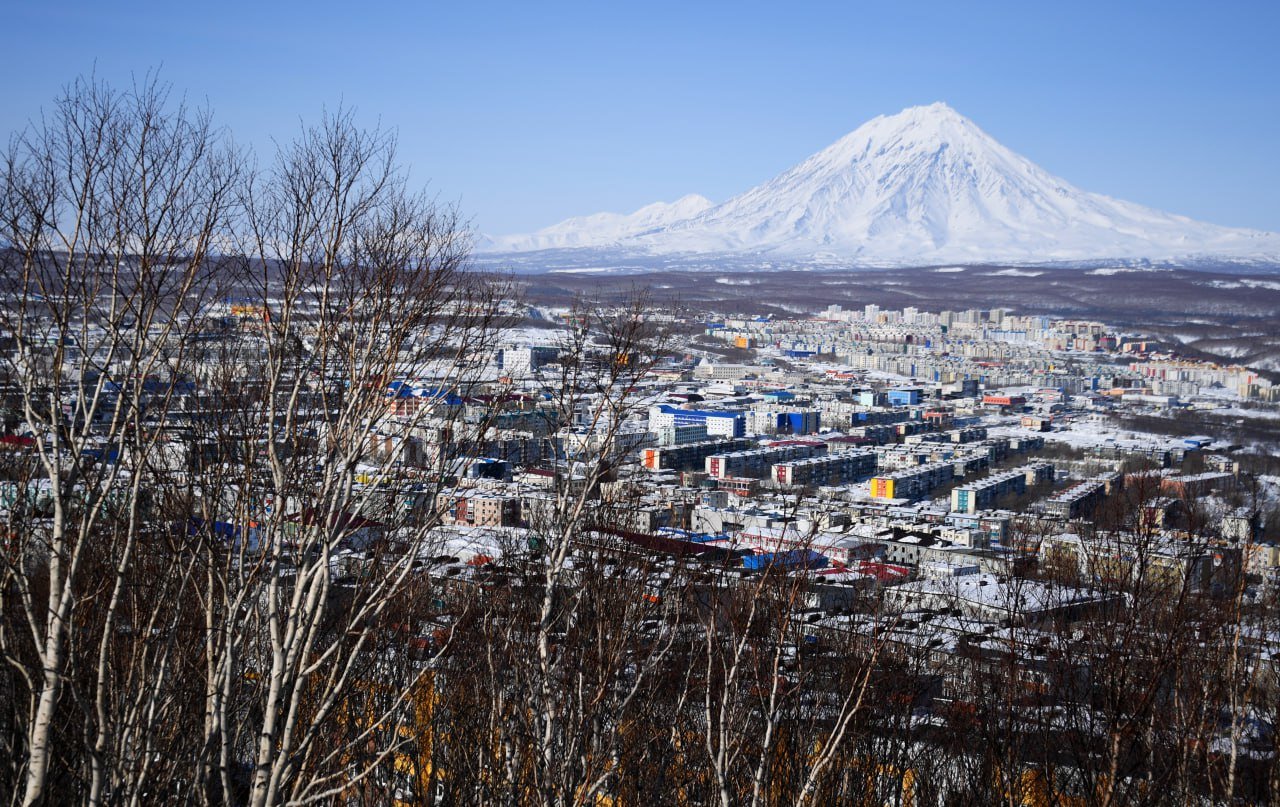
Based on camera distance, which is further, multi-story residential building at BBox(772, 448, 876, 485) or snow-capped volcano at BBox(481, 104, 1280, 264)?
snow-capped volcano at BBox(481, 104, 1280, 264)

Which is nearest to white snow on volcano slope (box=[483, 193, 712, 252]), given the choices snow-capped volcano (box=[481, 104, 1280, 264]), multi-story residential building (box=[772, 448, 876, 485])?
snow-capped volcano (box=[481, 104, 1280, 264])

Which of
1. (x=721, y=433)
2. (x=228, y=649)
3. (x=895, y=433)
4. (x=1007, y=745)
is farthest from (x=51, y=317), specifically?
(x=895, y=433)

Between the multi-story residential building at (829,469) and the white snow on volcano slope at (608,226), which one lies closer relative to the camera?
the multi-story residential building at (829,469)

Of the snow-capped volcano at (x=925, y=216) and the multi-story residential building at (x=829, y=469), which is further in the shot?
the snow-capped volcano at (x=925, y=216)

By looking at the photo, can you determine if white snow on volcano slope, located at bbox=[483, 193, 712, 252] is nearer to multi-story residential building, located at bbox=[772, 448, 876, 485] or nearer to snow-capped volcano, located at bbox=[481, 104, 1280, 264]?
snow-capped volcano, located at bbox=[481, 104, 1280, 264]

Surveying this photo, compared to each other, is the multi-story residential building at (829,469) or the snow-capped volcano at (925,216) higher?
the snow-capped volcano at (925,216)

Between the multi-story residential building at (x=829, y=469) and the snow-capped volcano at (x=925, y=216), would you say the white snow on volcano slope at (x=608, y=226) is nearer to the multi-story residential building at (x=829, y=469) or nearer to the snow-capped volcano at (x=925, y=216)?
the snow-capped volcano at (x=925, y=216)

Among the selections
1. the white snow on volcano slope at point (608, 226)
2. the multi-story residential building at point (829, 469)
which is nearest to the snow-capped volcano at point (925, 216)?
the white snow on volcano slope at point (608, 226)

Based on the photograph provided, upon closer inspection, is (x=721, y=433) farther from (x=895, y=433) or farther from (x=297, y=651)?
(x=297, y=651)
